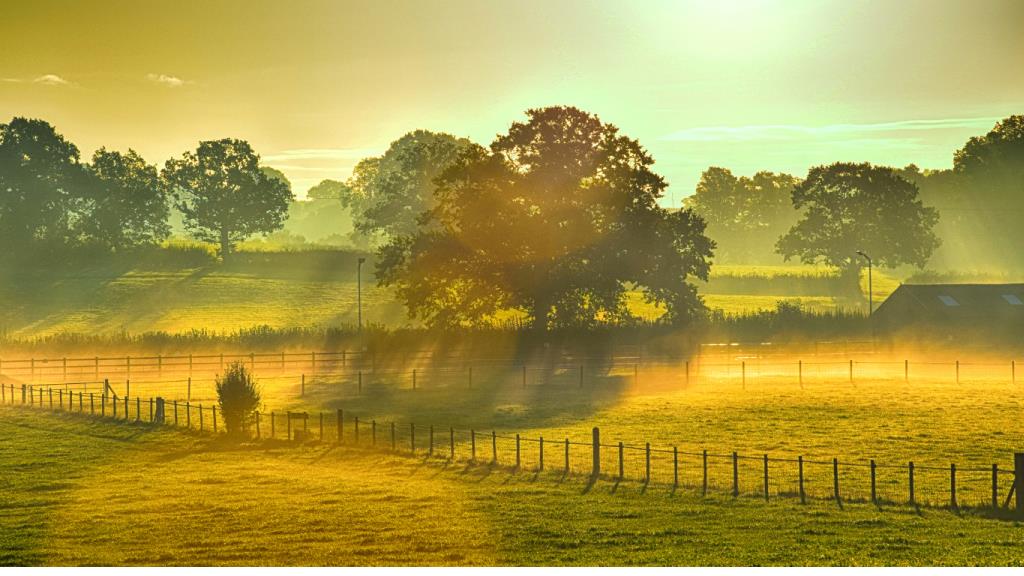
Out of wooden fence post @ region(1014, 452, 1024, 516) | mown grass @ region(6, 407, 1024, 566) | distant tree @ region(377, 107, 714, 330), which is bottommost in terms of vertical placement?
mown grass @ region(6, 407, 1024, 566)

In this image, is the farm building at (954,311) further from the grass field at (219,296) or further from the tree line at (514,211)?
the tree line at (514,211)

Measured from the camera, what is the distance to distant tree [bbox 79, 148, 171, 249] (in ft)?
479

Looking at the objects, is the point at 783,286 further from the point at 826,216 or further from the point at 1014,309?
the point at 1014,309

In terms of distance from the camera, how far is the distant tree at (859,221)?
493ft

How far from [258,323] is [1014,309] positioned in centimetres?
6847

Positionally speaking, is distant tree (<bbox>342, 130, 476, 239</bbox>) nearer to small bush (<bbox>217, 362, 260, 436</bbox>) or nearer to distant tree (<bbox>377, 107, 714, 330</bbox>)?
distant tree (<bbox>377, 107, 714, 330</bbox>)

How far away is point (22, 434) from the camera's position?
173 ft

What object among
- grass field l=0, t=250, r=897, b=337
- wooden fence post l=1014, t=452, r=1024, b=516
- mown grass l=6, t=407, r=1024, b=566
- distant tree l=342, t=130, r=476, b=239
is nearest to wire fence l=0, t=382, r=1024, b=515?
wooden fence post l=1014, t=452, r=1024, b=516

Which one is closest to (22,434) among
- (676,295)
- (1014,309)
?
(676,295)

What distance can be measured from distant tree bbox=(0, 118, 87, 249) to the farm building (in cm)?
8666

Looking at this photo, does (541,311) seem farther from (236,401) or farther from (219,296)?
(219,296)

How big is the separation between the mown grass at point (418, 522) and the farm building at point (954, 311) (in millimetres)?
68221

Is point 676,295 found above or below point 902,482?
above

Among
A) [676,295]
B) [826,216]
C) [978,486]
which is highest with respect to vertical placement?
[826,216]
